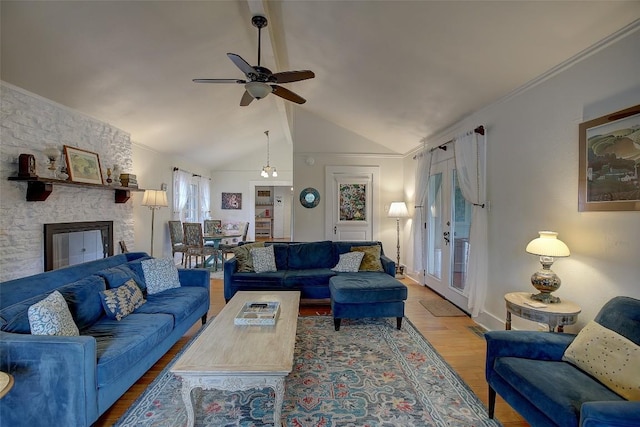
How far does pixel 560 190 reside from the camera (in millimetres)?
2449

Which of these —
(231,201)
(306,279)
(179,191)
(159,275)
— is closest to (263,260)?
(306,279)

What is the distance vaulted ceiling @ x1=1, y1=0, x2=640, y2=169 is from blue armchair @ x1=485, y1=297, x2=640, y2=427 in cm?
187

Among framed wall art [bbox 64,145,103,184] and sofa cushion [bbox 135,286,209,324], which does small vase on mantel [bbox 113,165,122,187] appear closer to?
framed wall art [bbox 64,145,103,184]

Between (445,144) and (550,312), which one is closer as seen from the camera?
(550,312)

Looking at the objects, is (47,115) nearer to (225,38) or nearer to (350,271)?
(225,38)

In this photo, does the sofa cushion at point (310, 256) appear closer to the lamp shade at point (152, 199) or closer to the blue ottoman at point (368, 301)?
the blue ottoman at point (368, 301)

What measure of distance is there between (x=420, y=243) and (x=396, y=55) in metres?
3.28

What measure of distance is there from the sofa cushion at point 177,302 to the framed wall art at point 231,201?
6.22 metres

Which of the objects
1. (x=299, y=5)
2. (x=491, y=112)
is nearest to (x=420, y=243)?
(x=491, y=112)

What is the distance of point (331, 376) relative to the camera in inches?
94.8

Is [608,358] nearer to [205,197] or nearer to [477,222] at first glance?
[477,222]

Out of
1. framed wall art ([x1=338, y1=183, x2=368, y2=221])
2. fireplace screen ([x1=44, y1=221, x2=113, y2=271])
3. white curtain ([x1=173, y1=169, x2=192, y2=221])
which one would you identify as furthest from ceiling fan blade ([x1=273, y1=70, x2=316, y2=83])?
white curtain ([x1=173, y1=169, x2=192, y2=221])

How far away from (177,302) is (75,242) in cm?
208

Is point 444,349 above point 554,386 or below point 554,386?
below
